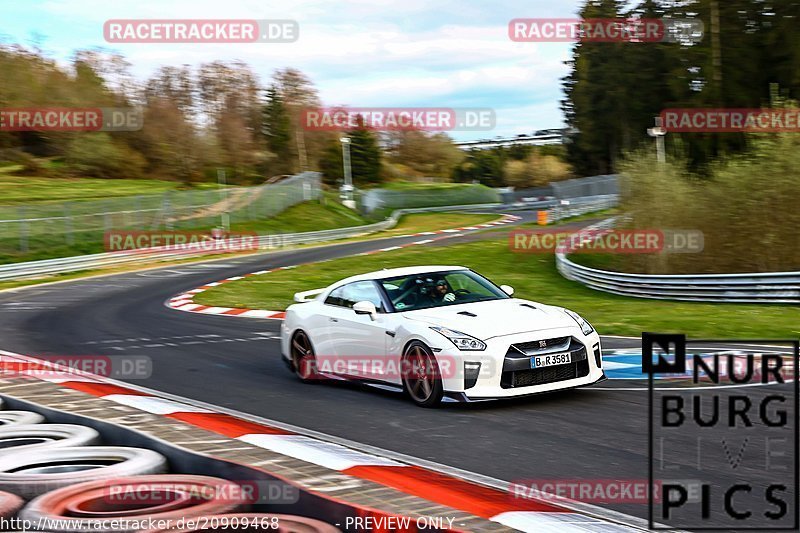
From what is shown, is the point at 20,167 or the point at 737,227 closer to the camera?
the point at 737,227

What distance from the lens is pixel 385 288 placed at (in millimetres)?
9695

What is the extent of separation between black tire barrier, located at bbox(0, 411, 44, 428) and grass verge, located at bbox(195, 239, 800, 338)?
8.99m

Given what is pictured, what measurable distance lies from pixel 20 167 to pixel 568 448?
65.6 m

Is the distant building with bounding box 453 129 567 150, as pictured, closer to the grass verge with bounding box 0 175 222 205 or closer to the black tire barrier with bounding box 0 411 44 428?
the grass verge with bounding box 0 175 222 205

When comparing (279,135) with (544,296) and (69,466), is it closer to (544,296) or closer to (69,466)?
(544,296)

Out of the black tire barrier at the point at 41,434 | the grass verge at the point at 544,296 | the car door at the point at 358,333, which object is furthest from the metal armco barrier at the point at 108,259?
the black tire barrier at the point at 41,434

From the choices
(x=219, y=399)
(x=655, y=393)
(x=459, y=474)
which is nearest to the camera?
(x=459, y=474)

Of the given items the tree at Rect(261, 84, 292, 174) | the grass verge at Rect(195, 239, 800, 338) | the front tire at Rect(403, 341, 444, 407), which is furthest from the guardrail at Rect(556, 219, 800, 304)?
the tree at Rect(261, 84, 292, 174)

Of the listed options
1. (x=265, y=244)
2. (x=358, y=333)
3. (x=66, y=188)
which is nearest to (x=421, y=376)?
(x=358, y=333)

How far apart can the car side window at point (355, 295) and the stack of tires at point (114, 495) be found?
13.4ft

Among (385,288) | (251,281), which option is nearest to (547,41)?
(251,281)

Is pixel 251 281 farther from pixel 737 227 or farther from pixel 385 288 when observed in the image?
pixel 385 288

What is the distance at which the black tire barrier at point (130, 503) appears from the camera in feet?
13.6

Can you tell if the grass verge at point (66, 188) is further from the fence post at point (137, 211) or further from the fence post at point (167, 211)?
the fence post at point (137, 211)
